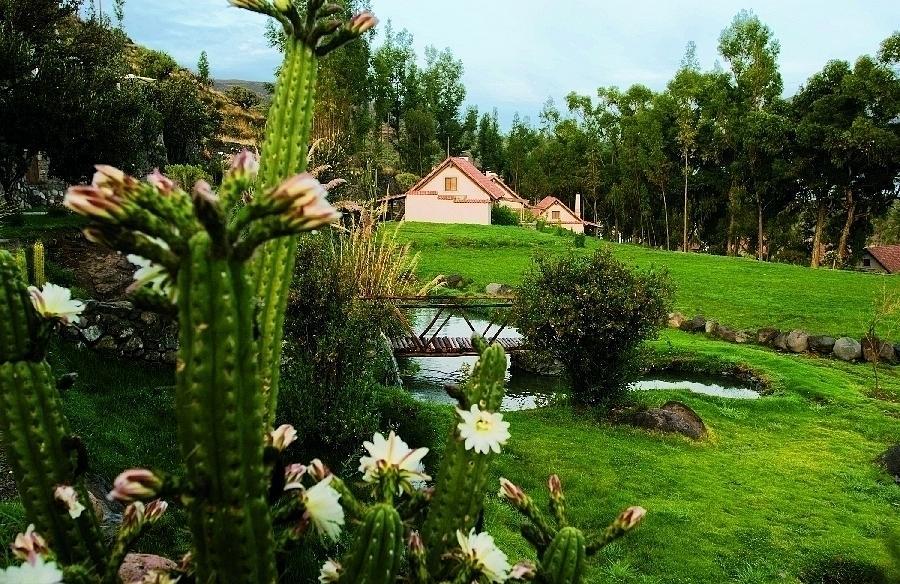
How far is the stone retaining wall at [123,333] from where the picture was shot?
7469mm

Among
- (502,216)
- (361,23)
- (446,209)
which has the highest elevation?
(446,209)

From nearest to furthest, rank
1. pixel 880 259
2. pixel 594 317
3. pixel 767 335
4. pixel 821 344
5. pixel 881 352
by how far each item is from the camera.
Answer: pixel 594 317 < pixel 881 352 < pixel 821 344 < pixel 767 335 < pixel 880 259

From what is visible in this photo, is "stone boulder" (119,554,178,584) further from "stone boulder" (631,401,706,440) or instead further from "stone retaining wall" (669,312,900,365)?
"stone retaining wall" (669,312,900,365)

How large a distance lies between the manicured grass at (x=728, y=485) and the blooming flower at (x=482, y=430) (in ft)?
12.9

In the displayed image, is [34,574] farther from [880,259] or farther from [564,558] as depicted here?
[880,259]

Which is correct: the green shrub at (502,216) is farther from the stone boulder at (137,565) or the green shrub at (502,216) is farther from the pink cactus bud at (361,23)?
the pink cactus bud at (361,23)

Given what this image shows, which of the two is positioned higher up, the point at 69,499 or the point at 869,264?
the point at 869,264

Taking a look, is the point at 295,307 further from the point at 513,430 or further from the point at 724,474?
the point at 724,474

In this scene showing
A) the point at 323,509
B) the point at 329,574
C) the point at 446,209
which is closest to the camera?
the point at 323,509

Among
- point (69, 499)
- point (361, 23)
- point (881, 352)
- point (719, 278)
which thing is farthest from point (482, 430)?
point (719, 278)

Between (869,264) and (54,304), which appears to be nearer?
(54,304)

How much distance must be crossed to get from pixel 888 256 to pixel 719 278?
75.4 ft

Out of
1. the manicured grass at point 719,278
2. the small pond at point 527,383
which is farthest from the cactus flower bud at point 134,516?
the manicured grass at point 719,278

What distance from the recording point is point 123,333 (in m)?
7.61
